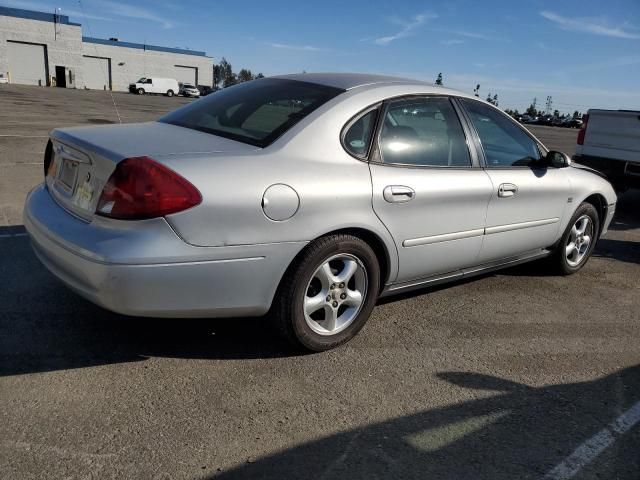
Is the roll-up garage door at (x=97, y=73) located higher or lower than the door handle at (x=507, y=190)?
higher

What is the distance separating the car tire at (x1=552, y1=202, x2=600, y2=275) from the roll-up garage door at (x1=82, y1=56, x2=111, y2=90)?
72348mm

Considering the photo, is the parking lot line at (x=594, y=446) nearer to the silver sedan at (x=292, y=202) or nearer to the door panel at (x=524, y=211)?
the silver sedan at (x=292, y=202)

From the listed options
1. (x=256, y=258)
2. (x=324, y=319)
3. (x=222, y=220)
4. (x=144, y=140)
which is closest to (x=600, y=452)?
(x=324, y=319)

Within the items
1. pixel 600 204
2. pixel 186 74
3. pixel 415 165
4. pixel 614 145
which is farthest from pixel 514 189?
pixel 186 74

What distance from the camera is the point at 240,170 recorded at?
2.80 meters

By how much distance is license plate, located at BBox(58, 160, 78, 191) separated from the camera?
3.05 m

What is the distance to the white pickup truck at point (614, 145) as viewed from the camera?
7887 millimetres

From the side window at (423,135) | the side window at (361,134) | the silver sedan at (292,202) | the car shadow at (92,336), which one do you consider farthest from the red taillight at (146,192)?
the side window at (423,135)

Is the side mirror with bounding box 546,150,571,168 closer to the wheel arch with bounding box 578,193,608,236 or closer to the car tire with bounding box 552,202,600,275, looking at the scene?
the car tire with bounding box 552,202,600,275

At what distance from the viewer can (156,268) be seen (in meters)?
2.63

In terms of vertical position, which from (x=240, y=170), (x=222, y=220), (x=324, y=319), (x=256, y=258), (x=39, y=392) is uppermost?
(x=240, y=170)

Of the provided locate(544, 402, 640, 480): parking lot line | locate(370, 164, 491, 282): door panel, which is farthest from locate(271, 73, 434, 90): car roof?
locate(544, 402, 640, 480): parking lot line

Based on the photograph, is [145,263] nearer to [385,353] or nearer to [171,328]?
[171,328]

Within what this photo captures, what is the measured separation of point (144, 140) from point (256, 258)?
898 millimetres
